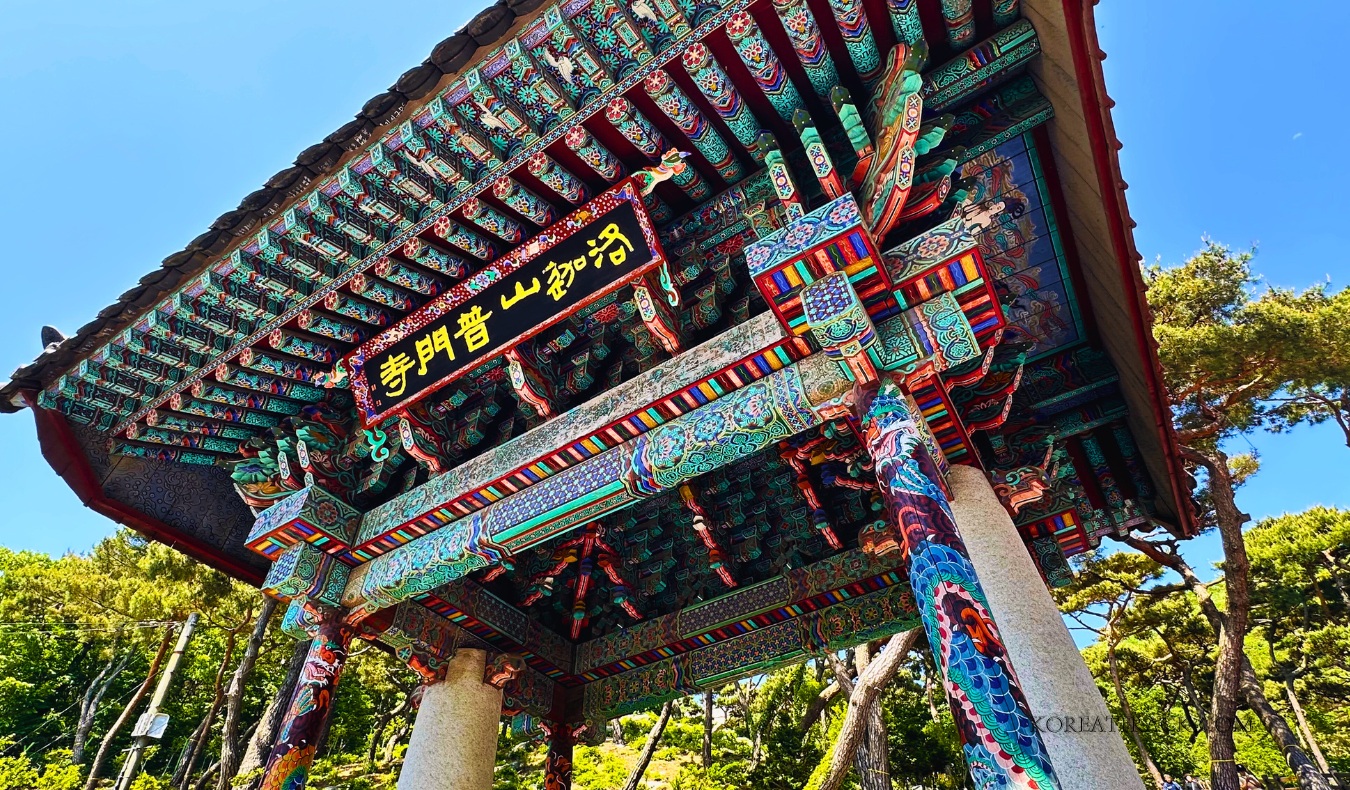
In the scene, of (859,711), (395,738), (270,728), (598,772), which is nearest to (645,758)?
A: (598,772)

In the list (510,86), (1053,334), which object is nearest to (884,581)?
(1053,334)

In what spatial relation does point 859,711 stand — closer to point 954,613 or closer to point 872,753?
point 872,753

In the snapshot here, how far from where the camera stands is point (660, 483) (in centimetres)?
447

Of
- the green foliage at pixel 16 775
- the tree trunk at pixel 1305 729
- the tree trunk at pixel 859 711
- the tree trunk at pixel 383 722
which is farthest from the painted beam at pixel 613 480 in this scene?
the tree trunk at pixel 1305 729

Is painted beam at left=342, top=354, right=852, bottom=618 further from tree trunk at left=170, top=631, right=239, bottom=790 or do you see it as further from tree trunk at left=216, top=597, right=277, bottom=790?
tree trunk at left=170, top=631, right=239, bottom=790

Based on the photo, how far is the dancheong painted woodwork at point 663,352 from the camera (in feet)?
12.4

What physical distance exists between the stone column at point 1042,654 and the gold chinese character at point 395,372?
3799 millimetres

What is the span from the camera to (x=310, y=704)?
520 cm

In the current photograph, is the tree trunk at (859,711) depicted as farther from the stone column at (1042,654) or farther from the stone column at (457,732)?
the stone column at (1042,654)

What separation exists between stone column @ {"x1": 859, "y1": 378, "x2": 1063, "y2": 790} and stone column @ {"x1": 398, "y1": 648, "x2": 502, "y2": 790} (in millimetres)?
4078

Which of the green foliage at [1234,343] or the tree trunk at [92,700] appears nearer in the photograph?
the green foliage at [1234,343]

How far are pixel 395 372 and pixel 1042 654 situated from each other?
177 inches

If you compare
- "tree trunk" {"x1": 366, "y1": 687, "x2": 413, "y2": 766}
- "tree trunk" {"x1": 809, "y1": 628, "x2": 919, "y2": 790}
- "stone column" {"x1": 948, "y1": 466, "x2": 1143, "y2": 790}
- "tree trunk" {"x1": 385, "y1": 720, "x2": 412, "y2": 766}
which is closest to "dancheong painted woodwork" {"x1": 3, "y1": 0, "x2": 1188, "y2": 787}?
"stone column" {"x1": 948, "y1": 466, "x2": 1143, "y2": 790}

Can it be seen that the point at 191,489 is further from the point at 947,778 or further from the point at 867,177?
the point at 947,778
